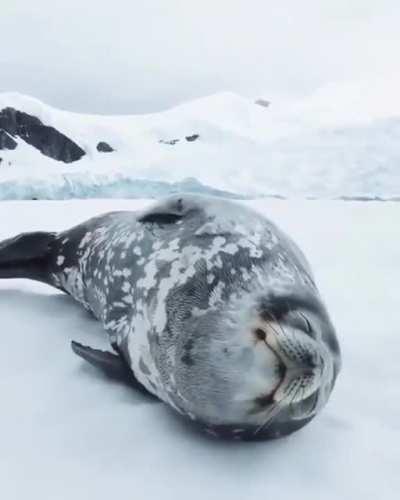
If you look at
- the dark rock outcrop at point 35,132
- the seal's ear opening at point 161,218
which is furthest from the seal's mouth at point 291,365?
the dark rock outcrop at point 35,132

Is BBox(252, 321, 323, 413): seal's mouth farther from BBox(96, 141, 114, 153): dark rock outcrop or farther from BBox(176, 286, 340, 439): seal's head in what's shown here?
BBox(96, 141, 114, 153): dark rock outcrop

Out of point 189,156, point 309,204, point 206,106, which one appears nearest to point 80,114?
point 206,106

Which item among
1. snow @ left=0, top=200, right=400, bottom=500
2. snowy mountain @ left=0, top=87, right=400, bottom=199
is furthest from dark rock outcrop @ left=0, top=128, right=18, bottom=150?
snow @ left=0, top=200, right=400, bottom=500

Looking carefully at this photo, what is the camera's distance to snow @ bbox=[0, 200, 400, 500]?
3.48 ft

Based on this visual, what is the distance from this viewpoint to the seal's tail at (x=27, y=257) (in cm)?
245

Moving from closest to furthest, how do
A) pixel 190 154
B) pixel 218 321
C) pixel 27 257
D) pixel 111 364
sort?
1. pixel 218 321
2. pixel 111 364
3. pixel 27 257
4. pixel 190 154

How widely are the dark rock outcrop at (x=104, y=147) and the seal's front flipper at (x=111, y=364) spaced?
17.9 m

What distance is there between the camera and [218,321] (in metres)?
1.17

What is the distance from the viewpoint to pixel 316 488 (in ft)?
3.50

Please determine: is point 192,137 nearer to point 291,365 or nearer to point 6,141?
point 6,141

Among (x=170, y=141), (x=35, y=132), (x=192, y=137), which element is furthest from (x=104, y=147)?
(x=35, y=132)

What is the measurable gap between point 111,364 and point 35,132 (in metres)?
20.7

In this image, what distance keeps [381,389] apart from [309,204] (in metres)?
5.72

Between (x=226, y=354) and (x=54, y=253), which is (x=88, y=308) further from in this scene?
(x=226, y=354)
